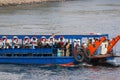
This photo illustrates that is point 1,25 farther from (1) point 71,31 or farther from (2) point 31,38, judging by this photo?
(2) point 31,38

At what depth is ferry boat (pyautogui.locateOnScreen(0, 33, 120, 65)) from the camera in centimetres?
4403

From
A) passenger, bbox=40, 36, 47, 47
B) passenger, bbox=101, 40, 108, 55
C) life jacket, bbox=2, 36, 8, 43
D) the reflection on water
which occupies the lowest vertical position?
the reflection on water

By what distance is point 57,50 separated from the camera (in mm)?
44469

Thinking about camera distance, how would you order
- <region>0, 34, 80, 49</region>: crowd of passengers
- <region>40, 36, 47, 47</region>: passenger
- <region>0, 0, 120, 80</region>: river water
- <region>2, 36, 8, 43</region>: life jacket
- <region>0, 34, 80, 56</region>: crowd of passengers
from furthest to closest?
<region>2, 36, 8, 43</region>: life jacket, <region>40, 36, 47, 47</region>: passenger, <region>0, 34, 80, 49</region>: crowd of passengers, <region>0, 34, 80, 56</region>: crowd of passengers, <region>0, 0, 120, 80</region>: river water

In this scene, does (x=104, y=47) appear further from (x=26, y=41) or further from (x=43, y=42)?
(x=26, y=41)

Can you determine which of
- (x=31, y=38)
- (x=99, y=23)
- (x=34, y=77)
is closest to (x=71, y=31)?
(x=99, y=23)

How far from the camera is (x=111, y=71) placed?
1700 inches

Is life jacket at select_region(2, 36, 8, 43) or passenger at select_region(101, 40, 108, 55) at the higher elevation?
life jacket at select_region(2, 36, 8, 43)

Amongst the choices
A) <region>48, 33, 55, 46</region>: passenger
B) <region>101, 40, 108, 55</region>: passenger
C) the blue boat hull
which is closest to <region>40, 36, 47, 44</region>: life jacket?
<region>48, 33, 55, 46</region>: passenger

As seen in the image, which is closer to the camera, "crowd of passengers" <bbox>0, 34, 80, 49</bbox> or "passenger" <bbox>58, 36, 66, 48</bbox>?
"passenger" <bbox>58, 36, 66, 48</bbox>

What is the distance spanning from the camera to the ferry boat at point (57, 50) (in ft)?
144

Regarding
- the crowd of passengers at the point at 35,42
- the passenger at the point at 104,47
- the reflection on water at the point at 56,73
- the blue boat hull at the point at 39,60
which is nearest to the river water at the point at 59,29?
the reflection on water at the point at 56,73

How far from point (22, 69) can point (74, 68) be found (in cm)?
478

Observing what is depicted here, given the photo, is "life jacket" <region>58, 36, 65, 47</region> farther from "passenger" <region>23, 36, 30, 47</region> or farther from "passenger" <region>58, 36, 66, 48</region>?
"passenger" <region>23, 36, 30, 47</region>
